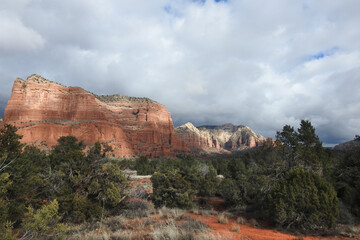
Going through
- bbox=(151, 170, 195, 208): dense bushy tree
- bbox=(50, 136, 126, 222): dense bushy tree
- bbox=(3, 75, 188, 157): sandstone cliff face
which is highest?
bbox=(3, 75, 188, 157): sandstone cliff face

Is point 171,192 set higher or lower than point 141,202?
higher

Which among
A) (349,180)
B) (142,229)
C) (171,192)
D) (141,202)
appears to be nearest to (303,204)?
(349,180)

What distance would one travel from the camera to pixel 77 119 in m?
89.4

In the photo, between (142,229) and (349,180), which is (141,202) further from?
(349,180)

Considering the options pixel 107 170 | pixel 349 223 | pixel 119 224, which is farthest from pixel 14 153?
pixel 349 223

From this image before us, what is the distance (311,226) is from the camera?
8.70 meters

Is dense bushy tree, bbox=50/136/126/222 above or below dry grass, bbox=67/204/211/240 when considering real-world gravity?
above

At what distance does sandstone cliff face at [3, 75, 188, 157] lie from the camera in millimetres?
80500

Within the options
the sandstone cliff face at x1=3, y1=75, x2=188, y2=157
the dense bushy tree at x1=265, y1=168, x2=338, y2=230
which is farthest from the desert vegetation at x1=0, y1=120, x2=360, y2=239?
the sandstone cliff face at x1=3, y1=75, x2=188, y2=157

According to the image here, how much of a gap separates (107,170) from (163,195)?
17.8 feet

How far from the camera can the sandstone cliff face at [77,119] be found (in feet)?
264

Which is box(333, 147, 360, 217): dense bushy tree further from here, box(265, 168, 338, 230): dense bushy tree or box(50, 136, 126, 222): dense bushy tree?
box(50, 136, 126, 222): dense bushy tree

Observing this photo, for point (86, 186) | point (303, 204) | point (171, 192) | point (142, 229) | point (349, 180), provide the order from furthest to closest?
point (171, 192)
point (349, 180)
point (86, 186)
point (303, 204)
point (142, 229)

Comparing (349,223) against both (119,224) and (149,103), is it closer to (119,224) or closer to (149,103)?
(119,224)
